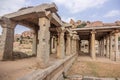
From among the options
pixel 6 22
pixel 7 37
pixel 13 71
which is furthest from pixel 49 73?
pixel 6 22

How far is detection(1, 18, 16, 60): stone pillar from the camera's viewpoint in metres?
7.27

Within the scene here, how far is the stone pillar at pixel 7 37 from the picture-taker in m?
7.27

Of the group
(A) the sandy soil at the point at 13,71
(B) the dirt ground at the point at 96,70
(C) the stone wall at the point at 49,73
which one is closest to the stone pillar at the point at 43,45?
(C) the stone wall at the point at 49,73

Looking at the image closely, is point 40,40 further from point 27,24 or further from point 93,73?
point 93,73

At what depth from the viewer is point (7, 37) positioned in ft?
24.5

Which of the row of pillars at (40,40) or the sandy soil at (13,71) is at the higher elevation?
the row of pillars at (40,40)

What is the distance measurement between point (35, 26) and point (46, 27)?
6377 mm

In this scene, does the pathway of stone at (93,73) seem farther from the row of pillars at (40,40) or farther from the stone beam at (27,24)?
the stone beam at (27,24)

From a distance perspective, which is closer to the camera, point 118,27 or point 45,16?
point 45,16

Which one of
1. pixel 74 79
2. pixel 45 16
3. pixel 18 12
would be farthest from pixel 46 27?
pixel 74 79

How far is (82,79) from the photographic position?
306 inches

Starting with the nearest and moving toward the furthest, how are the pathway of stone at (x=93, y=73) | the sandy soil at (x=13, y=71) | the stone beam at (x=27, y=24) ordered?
the sandy soil at (x=13, y=71)
the pathway of stone at (x=93, y=73)
the stone beam at (x=27, y=24)

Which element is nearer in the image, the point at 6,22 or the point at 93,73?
the point at 6,22

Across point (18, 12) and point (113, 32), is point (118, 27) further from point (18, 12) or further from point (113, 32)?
point (18, 12)
